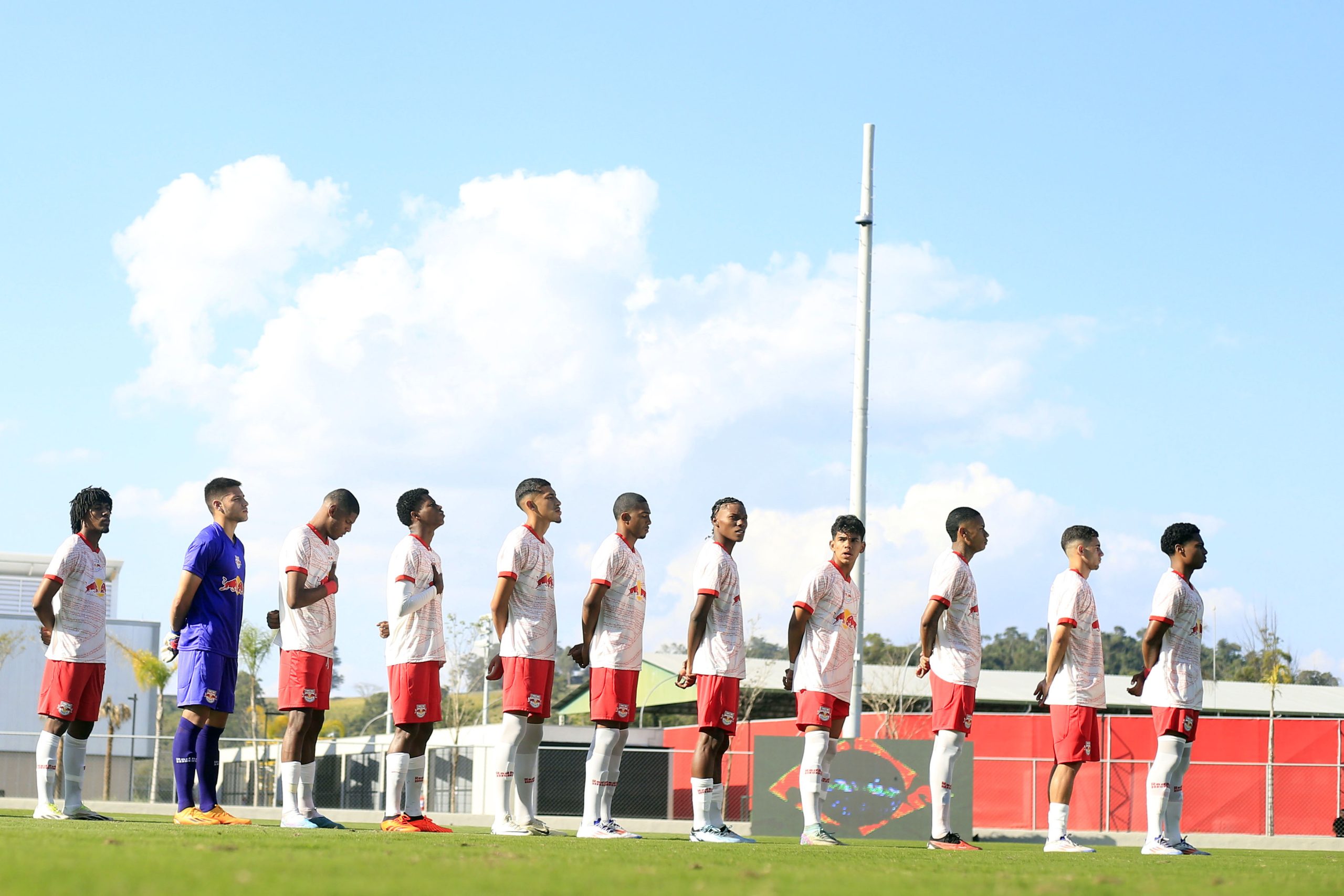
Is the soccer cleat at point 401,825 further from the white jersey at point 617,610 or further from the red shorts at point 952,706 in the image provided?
the red shorts at point 952,706

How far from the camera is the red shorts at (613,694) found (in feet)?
31.8

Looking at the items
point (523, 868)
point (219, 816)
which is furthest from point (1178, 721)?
point (219, 816)

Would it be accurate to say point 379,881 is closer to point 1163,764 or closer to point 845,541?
point 845,541

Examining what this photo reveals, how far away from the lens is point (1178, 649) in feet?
33.6

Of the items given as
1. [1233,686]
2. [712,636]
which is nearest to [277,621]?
[712,636]

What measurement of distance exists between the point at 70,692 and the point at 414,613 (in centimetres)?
Answer: 259

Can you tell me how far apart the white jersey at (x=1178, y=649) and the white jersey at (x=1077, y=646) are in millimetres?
440

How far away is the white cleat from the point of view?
31.8ft

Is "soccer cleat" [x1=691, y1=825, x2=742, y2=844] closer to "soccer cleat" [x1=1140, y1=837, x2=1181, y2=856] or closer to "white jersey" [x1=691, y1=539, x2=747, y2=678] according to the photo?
"white jersey" [x1=691, y1=539, x2=747, y2=678]

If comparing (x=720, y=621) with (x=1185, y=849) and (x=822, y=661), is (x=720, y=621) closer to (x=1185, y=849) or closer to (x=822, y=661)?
(x=822, y=661)

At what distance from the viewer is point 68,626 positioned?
10.2 meters

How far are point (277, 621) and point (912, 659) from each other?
214ft

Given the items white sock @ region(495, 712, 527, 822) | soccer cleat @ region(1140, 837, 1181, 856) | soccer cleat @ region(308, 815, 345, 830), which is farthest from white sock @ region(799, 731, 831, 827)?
soccer cleat @ region(308, 815, 345, 830)

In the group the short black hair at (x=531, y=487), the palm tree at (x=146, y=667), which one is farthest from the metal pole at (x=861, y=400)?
the palm tree at (x=146, y=667)
